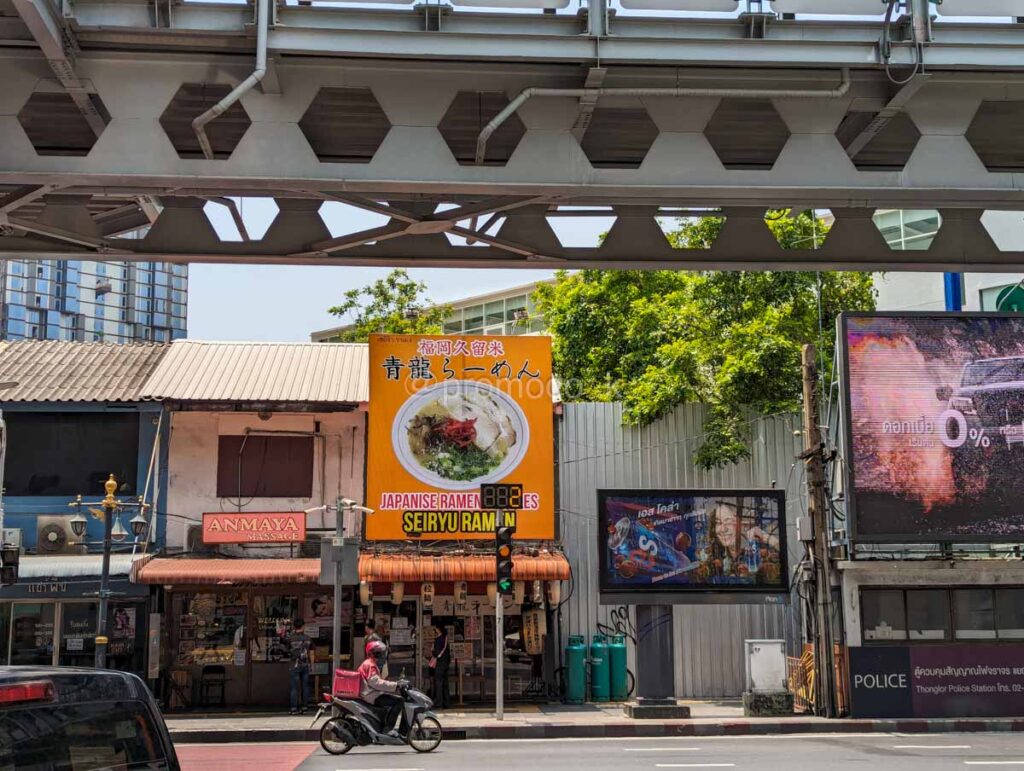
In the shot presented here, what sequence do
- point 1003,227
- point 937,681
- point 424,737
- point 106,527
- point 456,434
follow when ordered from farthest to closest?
point 1003,227 → point 456,434 → point 937,681 → point 106,527 → point 424,737

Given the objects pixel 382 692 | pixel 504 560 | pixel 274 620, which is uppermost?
pixel 504 560

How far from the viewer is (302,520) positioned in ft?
81.4

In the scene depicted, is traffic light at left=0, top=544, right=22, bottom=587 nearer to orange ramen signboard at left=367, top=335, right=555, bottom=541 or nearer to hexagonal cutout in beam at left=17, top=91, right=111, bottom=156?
orange ramen signboard at left=367, top=335, right=555, bottom=541

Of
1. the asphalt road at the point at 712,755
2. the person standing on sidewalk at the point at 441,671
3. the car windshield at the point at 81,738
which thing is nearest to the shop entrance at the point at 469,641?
the person standing on sidewalk at the point at 441,671

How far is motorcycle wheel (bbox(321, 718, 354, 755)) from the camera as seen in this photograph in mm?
17641

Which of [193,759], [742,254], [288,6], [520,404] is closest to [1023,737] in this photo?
[520,404]

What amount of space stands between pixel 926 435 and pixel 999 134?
14.0m

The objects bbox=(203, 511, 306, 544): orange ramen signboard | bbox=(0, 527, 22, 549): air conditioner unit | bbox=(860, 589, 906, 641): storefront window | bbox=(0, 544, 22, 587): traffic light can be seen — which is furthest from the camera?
bbox=(203, 511, 306, 544): orange ramen signboard

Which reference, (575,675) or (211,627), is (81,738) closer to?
(575,675)

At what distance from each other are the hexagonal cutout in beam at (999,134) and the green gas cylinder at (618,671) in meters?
17.7

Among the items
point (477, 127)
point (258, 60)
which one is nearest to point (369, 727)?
point (477, 127)

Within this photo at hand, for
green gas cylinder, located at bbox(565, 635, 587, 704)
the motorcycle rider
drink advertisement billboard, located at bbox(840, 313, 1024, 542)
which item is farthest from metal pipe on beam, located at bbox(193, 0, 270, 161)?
green gas cylinder, located at bbox(565, 635, 587, 704)

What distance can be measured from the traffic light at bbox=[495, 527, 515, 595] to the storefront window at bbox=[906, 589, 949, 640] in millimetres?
7103

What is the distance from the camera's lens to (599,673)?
84.7 ft
